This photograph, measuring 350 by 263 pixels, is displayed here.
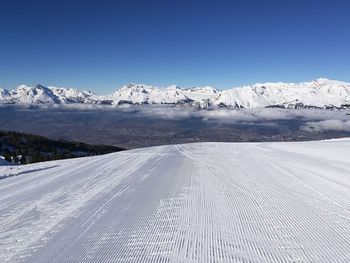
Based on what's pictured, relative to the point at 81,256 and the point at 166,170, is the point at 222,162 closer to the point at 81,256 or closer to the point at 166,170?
the point at 166,170

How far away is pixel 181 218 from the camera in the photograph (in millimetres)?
8172

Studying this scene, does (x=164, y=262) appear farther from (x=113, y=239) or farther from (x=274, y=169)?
(x=274, y=169)

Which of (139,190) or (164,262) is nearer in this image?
(164,262)

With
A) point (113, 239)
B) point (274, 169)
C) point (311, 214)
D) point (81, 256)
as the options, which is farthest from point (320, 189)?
point (81, 256)

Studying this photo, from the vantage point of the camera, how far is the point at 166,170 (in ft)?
54.2

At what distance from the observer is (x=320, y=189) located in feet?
36.1

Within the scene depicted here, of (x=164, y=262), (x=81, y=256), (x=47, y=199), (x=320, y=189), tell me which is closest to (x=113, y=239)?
(x=81, y=256)

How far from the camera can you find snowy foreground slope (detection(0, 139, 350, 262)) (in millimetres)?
6113

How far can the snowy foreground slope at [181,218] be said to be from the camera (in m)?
6.11

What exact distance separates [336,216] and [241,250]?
9.29 feet

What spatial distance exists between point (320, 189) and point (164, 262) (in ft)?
21.9

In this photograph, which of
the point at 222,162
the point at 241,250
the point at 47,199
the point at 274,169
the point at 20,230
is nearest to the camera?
the point at 241,250

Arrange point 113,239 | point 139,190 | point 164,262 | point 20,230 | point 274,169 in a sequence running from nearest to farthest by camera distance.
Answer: point 164,262 → point 113,239 → point 20,230 → point 139,190 → point 274,169

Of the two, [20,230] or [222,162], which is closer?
[20,230]
